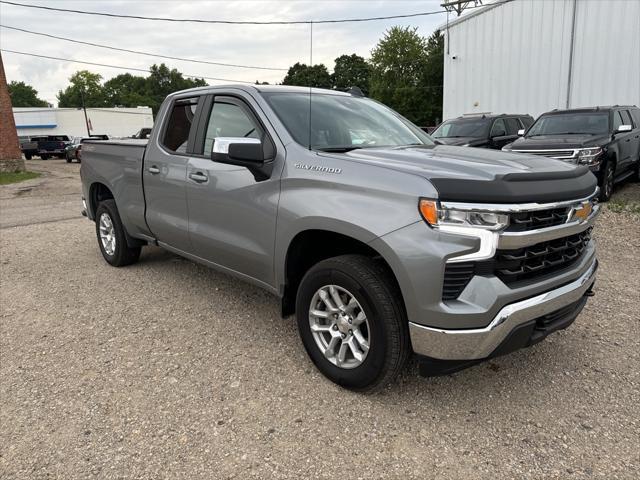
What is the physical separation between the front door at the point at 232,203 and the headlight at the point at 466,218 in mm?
1177

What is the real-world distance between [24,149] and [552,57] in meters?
36.1

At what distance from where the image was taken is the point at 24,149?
121 feet

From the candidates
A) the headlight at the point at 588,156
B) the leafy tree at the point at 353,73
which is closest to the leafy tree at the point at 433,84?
the leafy tree at the point at 353,73

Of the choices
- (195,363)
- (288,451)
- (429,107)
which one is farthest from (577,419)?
(429,107)

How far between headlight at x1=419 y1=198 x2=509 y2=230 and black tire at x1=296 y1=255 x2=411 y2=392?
487 mm

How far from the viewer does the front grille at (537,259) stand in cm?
246

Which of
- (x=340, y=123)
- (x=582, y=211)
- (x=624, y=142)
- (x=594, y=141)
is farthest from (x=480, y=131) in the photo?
(x=582, y=211)

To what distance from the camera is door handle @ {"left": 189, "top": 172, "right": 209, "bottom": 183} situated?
12.7 feet

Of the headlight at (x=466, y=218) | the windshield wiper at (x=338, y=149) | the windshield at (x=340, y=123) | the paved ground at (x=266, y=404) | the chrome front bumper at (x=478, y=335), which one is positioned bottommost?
the paved ground at (x=266, y=404)

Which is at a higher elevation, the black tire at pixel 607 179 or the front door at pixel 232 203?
the front door at pixel 232 203

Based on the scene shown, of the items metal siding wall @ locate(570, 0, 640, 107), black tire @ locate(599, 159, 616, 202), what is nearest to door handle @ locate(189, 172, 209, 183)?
black tire @ locate(599, 159, 616, 202)

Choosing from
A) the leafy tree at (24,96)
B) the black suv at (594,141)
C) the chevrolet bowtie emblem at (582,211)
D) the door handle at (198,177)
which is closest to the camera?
the chevrolet bowtie emblem at (582,211)

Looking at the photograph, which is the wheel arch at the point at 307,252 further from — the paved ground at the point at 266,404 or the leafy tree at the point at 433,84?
the leafy tree at the point at 433,84

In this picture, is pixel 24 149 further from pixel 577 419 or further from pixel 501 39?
pixel 577 419
